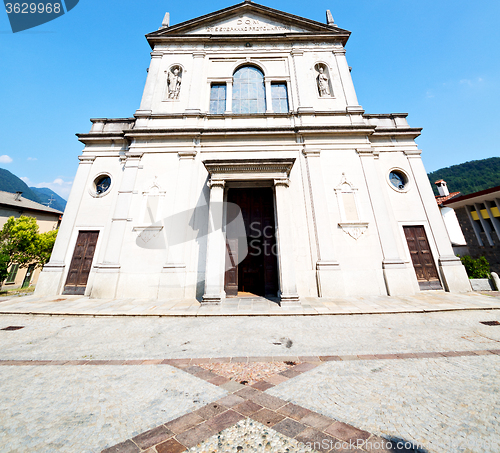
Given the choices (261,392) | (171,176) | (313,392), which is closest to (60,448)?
(261,392)

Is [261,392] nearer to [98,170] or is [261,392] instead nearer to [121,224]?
[121,224]

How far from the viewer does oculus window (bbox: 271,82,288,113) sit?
38.9 feet

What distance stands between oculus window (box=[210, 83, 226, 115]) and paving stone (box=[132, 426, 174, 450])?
42.9ft

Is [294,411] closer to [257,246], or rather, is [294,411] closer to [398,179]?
[257,246]

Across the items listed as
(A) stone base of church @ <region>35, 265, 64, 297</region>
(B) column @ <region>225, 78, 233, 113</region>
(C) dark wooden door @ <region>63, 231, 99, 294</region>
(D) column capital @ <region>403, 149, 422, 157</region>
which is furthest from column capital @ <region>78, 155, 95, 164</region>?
(D) column capital @ <region>403, 149, 422, 157</region>

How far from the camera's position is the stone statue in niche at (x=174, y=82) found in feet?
39.2

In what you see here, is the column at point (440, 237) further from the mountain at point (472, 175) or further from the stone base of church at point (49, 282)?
the mountain at point (472, 175)

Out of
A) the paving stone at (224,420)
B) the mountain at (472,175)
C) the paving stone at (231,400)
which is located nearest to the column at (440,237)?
the paving stone at (231,400)

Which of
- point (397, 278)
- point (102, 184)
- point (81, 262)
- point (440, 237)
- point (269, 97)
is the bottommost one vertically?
point (397, 278)

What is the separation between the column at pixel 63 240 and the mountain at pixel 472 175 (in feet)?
142

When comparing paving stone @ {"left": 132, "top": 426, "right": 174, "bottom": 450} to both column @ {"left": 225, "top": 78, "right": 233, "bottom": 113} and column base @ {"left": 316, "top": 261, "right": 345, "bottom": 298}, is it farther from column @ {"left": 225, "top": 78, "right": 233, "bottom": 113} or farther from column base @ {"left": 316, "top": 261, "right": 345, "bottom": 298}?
column @ {"left": 225, "top": 78, "right": 233, "bottom": 113}

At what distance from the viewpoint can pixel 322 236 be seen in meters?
9.28

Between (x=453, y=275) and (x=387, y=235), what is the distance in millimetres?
3426

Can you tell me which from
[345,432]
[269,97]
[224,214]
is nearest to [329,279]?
[224,214]
